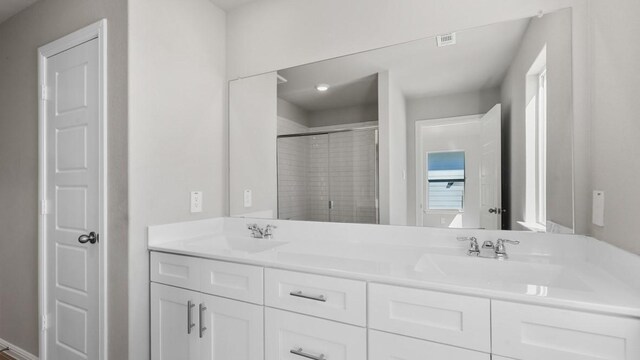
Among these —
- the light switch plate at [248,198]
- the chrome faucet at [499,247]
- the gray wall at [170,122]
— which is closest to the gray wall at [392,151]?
the chrome faucet at [499,247]

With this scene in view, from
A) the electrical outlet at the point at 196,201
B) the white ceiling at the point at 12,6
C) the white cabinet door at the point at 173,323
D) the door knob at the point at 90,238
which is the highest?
the white ceiling at the point at 12,6

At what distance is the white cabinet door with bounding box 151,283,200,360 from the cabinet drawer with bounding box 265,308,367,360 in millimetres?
446

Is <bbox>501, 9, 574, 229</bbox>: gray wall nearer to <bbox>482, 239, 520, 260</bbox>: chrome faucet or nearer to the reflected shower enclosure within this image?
<bbox>482, 239, 520, 260</bbox>: chrome faucet

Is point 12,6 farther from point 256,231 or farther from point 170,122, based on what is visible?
point 256,231

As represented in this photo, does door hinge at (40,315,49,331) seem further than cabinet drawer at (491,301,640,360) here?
Yes

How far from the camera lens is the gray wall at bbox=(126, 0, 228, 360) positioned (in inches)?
62.1

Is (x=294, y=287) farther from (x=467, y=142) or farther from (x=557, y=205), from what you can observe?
(x=557, y=205)

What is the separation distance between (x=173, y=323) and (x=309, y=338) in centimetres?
81

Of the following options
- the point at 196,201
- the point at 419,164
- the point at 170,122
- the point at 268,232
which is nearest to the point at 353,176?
the point at 419,164

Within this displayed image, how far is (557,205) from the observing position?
1.28 metres

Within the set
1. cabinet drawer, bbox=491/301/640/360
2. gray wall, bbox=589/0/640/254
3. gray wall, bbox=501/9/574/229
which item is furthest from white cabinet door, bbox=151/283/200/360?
gray wall, bbox=589/0/640/254

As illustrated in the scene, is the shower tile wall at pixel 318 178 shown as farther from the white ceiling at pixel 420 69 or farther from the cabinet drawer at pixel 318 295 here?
the cabinet drawer at pixel 318 295

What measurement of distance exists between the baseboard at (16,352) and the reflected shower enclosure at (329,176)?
194 cm

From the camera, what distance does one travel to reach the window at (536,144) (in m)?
1.31
